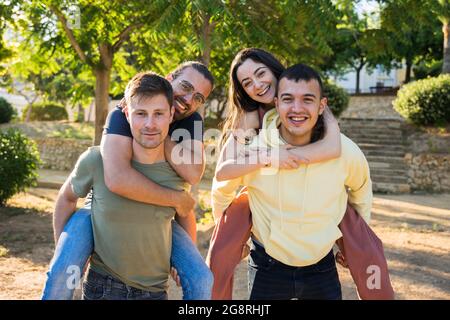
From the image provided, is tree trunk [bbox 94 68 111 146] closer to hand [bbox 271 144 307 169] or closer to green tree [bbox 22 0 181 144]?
green tree [bbox 22 0 181 144]

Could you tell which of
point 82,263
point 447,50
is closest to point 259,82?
point 82,263

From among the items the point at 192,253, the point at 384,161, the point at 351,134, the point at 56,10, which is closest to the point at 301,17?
the point at 56,10

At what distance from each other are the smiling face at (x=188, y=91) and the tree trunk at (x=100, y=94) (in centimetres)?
631

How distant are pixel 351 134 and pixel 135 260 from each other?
45.8ft

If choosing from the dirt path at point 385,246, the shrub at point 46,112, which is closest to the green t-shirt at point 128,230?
the dirt path at point 385,246

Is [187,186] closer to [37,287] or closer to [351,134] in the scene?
[37,287]

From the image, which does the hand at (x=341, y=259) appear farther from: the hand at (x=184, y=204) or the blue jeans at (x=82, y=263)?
the hand at (x=184, y=204)

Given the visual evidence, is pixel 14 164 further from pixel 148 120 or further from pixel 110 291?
pixel 148 120

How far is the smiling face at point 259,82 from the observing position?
106 inches

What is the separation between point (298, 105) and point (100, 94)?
22.8ft

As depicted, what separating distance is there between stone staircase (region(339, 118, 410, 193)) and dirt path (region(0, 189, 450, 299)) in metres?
2.46

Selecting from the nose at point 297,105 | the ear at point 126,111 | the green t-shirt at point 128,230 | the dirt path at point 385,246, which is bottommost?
the dirt path at point 385,246

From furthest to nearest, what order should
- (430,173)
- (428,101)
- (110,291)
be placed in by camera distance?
(428,101), (430,173), (110,291)

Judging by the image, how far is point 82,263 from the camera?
228 cm
